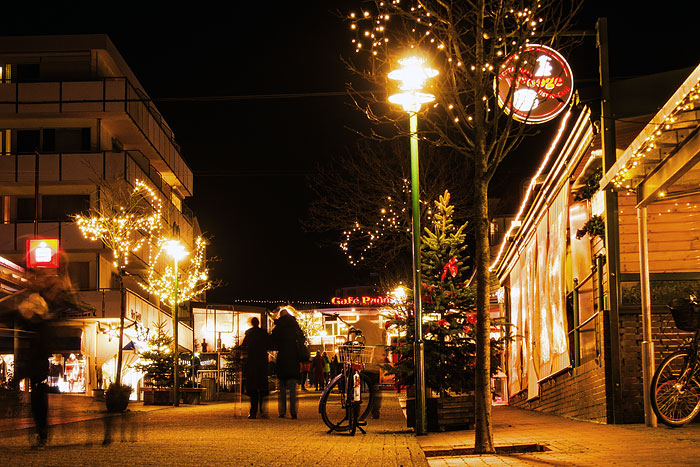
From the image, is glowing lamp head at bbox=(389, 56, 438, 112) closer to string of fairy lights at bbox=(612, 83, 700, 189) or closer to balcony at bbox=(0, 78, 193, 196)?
string of fairy lights at bbox=(612, 83, 700, 189)

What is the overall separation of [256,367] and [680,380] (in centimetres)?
845

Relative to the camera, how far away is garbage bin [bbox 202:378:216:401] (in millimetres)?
34356

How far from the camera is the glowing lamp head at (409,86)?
1312 centimetres

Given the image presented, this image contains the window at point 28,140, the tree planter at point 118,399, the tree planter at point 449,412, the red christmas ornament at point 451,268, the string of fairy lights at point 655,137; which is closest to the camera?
the string of fairy lights at point 655,137

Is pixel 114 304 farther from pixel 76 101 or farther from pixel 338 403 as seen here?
pixel 338 403

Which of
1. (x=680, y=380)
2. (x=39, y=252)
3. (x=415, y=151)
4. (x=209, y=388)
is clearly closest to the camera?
(x=680, y=380)

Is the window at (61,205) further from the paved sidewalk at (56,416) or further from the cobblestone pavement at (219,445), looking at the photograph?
the cobblestone pavement at (219,445)

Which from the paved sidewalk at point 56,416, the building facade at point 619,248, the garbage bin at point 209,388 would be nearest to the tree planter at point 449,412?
the building facade at point 619,248

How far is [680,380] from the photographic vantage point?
35.1 feet

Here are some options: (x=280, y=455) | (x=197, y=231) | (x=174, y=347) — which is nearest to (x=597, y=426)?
(x=280, y=455)

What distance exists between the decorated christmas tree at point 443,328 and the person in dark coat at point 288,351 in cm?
219

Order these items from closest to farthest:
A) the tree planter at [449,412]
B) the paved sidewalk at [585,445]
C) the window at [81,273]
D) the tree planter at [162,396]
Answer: the paved sidewalk at [585,445] < the tree planter at [449,412] < the tree planter at [162,396] < the window at [81,273]

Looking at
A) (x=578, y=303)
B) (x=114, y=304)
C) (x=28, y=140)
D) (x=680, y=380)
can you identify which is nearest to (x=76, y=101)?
(x=28, y=140)

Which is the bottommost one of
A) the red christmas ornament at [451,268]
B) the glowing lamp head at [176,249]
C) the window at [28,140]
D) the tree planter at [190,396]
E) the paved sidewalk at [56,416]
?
the tree planter at [190,396]
